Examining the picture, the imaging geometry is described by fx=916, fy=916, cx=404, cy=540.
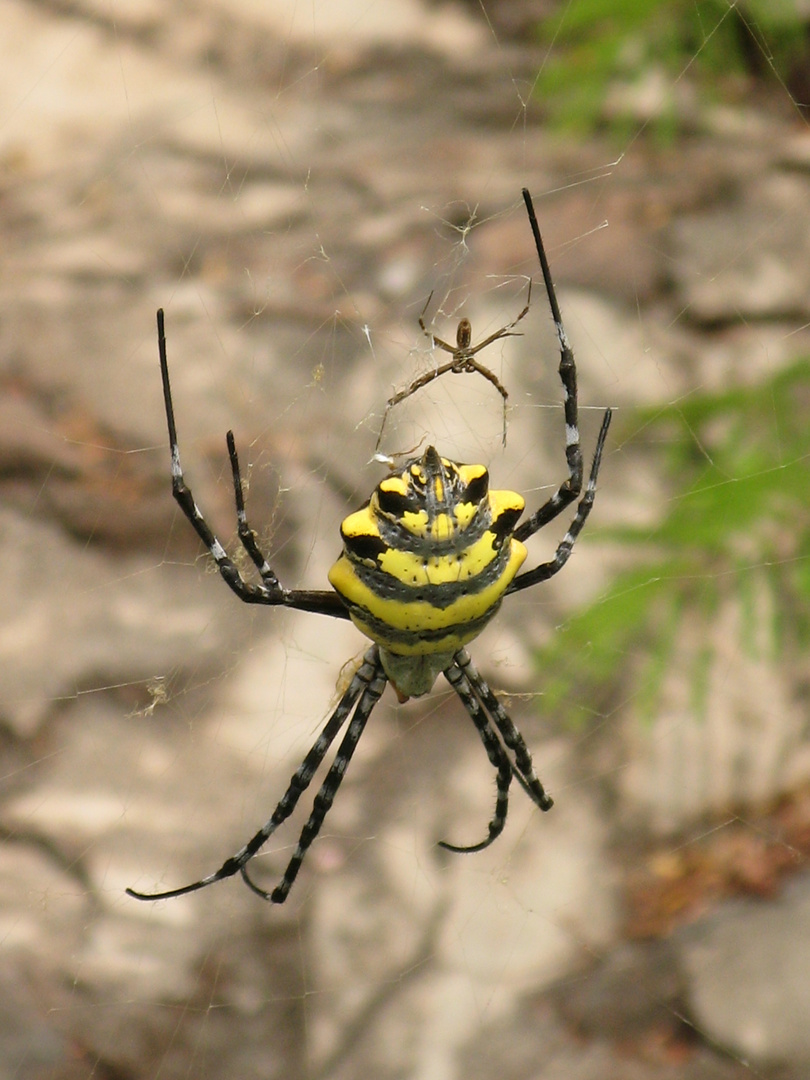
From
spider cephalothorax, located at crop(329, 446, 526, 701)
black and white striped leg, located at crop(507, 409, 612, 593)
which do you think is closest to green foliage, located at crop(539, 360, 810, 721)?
black and white striped leg, located at crop(507, 409, 612, 593)

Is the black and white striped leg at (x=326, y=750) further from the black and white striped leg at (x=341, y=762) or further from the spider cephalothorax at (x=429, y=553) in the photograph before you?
the spider cephalothorax at (x=429, y=553)

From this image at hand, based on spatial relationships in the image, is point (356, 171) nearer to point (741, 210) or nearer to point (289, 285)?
point (289, 285)

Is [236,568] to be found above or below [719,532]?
above

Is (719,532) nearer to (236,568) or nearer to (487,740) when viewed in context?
(487,740)

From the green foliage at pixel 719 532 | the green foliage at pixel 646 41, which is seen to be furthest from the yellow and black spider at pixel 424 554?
the green foliage at pixel 646 41

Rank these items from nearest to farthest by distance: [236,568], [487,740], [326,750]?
1. [236,568]
2. [326,750]
3. [487,740]

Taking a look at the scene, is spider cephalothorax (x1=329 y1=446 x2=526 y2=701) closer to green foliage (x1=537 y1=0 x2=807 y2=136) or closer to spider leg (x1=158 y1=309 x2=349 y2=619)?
spider leg (x1=158 y1=309 x2=349 y2=619)

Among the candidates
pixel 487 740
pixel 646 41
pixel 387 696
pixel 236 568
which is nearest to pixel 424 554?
pixel 236 568

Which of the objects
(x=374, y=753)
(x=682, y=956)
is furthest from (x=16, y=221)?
(x=682, y=956)

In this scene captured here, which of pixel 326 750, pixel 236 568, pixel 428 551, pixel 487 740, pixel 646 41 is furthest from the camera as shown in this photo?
pixel 646 41
